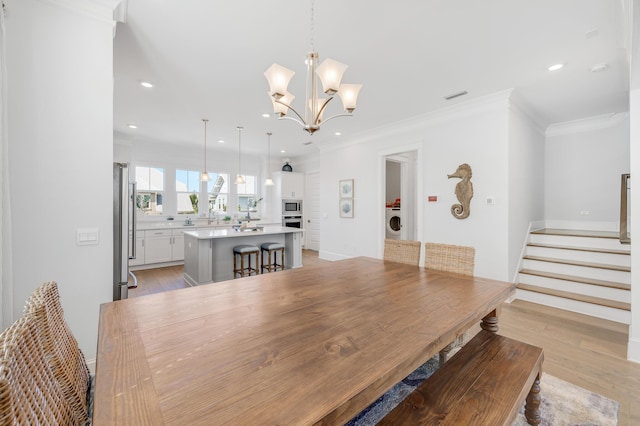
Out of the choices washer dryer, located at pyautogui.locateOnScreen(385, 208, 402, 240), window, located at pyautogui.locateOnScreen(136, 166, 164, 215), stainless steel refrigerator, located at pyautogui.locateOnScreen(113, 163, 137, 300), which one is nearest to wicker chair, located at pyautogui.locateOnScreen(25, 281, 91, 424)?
stainless steel refrigerator, located at pyautogui.locateOnScreen(113, 163, 137, 300)

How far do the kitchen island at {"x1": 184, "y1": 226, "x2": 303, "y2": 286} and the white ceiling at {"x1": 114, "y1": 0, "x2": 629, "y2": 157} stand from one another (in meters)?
2.04

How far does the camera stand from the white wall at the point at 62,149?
5.78 ft

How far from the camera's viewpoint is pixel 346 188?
598 cm

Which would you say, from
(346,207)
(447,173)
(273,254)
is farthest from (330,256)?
(447,173)

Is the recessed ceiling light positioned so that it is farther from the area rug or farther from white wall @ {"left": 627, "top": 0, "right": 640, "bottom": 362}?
the area rug

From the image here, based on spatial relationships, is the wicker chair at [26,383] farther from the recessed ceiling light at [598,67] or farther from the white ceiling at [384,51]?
the recessed ceiling light at [598,67]

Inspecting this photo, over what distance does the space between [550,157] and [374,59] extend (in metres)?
4.57

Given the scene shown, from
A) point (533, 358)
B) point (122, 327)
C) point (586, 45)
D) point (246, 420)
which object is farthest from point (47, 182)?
point (586, 45)

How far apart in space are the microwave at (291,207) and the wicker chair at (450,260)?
5776 mm

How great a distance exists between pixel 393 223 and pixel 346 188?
144 cm

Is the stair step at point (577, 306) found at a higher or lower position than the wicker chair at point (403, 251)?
lower

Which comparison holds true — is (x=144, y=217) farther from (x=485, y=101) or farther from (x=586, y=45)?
(x=586, y=45)

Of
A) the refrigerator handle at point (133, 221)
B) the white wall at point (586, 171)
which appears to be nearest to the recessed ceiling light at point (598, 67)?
the white wall at point (586, 171)

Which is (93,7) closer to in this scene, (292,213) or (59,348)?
(59,348)
